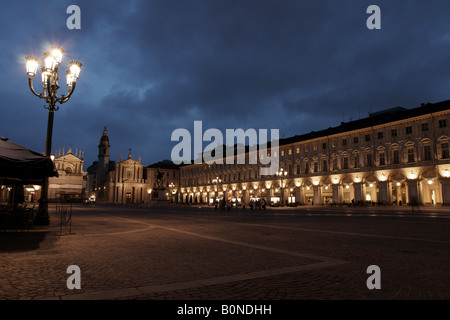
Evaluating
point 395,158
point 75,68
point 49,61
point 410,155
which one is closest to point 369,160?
point 395,158

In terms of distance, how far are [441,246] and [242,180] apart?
70390 mm

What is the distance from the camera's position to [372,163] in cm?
5203

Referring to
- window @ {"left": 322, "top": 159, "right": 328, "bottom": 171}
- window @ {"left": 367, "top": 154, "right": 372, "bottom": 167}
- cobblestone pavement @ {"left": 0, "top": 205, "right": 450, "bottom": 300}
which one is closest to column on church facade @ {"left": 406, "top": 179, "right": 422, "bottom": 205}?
window @ {"left": 367, "top": 154, "right": 372, "bottom": 167}

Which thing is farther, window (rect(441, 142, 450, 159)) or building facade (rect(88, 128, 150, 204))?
building facade (rect(88, 128, 150, 204))

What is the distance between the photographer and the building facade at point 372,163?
145 ft

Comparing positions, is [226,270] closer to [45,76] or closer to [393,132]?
[45,76]

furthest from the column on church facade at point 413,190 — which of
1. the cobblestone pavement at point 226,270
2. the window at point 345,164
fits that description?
the cobblestone pavement at point 226,270

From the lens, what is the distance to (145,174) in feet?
404

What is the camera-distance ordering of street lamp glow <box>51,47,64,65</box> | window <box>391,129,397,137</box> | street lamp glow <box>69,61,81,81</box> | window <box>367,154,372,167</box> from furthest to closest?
window <box>367,154,372,167</box> → window <box>391,129,397,137</box> → street lamp glow <box>69,61,81,81</box> → street lamp glow <box>51,47,64,65</box>

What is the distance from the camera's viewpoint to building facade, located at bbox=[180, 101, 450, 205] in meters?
44.3

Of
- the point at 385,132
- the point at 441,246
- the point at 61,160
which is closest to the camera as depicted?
the point at 441,246

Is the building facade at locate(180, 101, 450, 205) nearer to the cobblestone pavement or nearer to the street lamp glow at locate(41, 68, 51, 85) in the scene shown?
the cobblestone pavement
